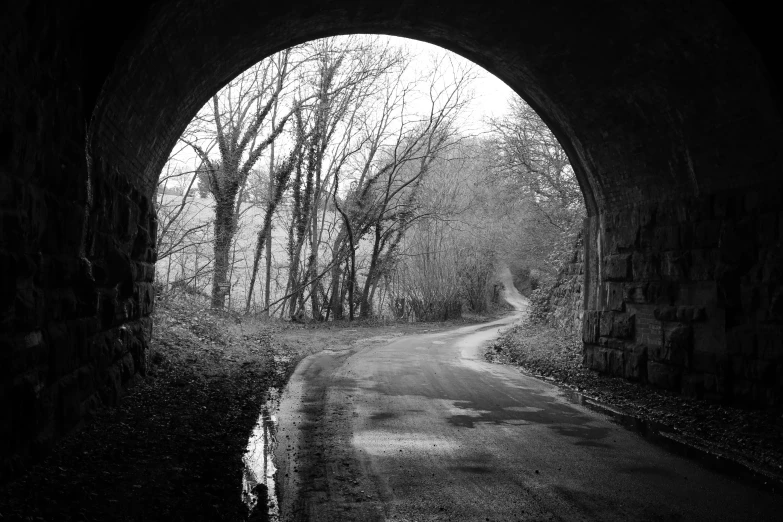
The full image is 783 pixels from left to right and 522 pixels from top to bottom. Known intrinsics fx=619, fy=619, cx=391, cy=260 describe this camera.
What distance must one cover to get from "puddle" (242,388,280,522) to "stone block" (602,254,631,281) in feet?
18.6

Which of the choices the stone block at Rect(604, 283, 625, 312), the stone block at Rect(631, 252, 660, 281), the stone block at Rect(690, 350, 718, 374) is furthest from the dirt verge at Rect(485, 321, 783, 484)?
the stone block at Rect(631, 252, 660, 281)

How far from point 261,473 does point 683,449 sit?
3.58m

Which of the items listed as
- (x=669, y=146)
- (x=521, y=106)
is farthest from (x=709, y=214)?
(x=521, y=106)

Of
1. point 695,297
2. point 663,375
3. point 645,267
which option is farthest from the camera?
point 645,267

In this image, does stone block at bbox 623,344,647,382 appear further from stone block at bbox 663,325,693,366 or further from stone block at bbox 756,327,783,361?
stone block at bbox 756,327,783,361

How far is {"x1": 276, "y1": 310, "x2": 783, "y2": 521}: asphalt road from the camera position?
377 centimetres

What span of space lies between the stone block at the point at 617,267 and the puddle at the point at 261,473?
5.68 m

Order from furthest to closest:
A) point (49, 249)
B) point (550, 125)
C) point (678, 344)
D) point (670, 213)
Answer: point (550, 125), point (670, 213), point (678, 344), point (49, 249)

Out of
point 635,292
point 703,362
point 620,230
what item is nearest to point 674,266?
point 635,292

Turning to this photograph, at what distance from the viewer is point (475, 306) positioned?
30.3 meters

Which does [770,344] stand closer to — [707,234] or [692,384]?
[692,384]

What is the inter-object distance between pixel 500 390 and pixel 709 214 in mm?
3369

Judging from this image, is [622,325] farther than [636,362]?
Yes

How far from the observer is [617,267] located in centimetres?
936
